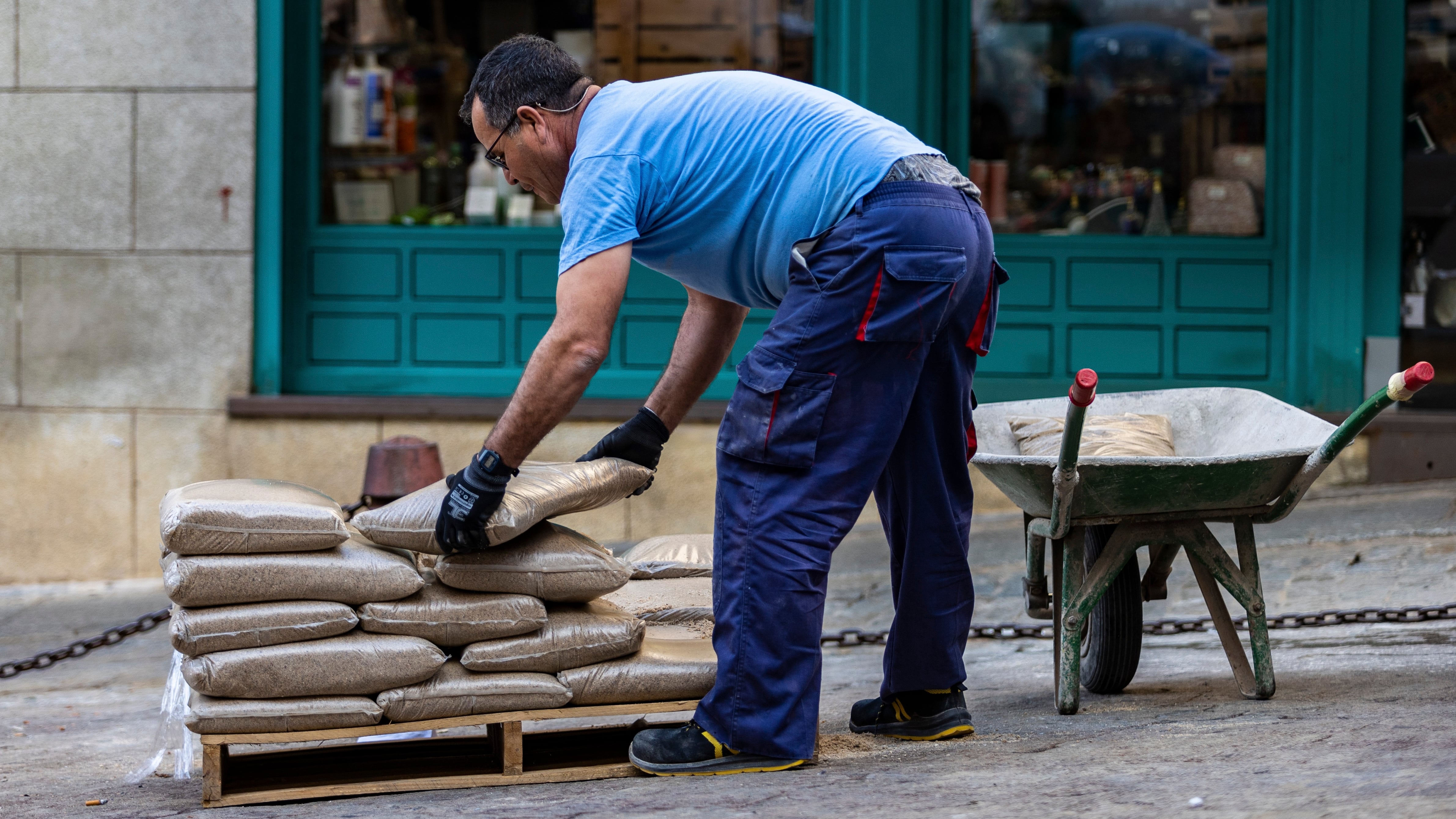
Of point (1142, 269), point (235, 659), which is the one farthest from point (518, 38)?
point (1142, 269)

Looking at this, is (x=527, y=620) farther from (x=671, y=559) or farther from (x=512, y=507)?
(x=671, y=559)

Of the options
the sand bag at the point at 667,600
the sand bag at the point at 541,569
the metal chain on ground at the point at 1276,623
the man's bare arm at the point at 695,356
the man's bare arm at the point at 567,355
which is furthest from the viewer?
the metal chain on ground at the point at 1276,623

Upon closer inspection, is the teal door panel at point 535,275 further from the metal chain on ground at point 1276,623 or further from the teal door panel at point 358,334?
the metal chain on ground at point 1276,623

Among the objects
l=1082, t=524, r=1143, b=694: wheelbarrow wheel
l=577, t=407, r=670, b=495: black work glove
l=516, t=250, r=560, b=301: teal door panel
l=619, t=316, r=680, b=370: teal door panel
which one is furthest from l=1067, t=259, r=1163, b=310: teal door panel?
l=577, t=407, r=670, b=495: black work glove

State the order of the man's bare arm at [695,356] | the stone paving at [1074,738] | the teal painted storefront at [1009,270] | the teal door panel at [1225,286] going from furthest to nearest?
the teal door panel at [1225,286] → the teal painted storefront at [1009,270] → the man's bare arm at [695,356] → the stone paving at [1074,738]

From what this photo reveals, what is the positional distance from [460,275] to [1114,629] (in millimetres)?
4670

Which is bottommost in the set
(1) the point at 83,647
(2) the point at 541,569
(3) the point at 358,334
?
(1) the point at 83,647

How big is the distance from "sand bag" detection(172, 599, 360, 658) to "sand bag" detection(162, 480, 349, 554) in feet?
0.43

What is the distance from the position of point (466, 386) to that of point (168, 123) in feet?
6.76

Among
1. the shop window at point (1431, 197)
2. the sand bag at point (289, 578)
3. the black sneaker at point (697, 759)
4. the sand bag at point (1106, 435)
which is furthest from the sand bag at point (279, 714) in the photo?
the shop window at point (1431, 197)

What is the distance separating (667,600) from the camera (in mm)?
3906

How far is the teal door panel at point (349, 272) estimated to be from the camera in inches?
300

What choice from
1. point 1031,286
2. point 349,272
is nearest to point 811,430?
point 1031,286

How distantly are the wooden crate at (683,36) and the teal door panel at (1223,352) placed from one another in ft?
8.79
